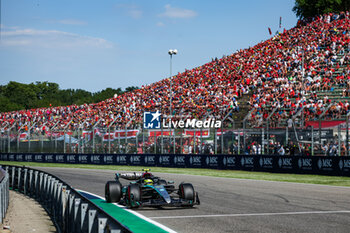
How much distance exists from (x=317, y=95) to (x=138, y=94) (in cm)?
2294

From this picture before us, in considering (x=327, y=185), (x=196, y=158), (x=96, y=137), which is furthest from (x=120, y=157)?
(x=327, y=185)

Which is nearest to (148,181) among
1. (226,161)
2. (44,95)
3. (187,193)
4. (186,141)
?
(187,193)

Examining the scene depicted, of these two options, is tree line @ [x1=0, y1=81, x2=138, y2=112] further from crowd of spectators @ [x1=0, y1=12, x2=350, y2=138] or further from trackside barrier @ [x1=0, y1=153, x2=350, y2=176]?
trackside barrier @ [x1=0, y1=153, x2=350, y2=176]

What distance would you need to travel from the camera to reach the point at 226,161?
98.7 ft

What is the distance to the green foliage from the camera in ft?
237

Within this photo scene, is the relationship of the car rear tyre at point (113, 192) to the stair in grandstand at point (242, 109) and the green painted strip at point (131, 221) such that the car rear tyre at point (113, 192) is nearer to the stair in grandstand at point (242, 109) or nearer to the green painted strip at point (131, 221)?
the green painted strip at point (131, 221)

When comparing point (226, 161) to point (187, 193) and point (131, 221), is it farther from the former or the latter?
point (131, 221)

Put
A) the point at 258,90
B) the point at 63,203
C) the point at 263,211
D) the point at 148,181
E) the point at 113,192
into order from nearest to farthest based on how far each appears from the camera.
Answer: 1. the point at 63,203
2. the point at 263,211
3. the point at 148,181
4. the point at 113,192
5. the point at 258,90

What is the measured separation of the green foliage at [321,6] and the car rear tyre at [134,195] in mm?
62231

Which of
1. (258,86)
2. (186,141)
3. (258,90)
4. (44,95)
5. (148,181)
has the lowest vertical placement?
(148,181)

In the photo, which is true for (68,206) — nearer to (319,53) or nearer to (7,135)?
(319,53)

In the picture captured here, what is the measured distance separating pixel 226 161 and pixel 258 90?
44.6 feet

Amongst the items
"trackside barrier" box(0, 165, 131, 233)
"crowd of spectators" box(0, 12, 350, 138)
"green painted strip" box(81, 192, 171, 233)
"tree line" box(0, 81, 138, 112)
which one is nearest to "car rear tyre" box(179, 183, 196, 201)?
"green painted strip" box(81, 192, 171, 233)

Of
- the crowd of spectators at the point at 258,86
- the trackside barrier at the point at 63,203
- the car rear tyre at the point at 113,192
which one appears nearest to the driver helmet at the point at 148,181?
the car rear tyre at the point at 113,192
